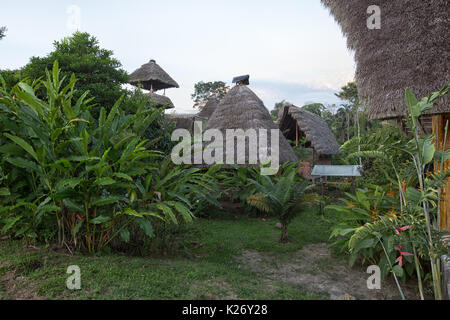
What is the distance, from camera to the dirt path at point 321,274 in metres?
2.74

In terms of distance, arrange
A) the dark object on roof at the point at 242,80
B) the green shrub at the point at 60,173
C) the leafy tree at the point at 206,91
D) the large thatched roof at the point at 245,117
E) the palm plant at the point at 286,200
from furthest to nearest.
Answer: the leafy tree at the point at 206,91
the dark object on roof at the point at 242,80
the large thatched roof at the point at 245,117
the palm plant at the point at 286,200
the green shrub at the point at 60,173

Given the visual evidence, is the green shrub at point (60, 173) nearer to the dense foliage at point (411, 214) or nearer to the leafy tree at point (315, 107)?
the dense foliage at point (411, 214)

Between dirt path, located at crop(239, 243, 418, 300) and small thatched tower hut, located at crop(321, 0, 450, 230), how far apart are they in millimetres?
1513

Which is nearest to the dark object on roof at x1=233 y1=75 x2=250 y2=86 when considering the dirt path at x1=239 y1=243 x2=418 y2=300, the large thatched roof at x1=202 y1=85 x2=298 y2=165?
the large thatched roof at x1=202 y1=85 x2=298 y2=165

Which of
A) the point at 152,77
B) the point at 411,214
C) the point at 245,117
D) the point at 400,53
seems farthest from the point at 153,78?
the point at 411,214

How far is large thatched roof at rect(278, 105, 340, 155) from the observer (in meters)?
11.3

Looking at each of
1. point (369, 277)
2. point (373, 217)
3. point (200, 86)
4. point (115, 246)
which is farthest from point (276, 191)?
point (200, 86)

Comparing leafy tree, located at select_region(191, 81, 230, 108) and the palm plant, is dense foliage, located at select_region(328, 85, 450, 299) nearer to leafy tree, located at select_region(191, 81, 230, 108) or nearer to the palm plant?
the palm plant

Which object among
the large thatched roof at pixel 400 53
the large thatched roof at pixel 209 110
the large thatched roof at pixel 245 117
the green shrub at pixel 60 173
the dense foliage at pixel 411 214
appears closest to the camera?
the dense foliage at pixel 411 214

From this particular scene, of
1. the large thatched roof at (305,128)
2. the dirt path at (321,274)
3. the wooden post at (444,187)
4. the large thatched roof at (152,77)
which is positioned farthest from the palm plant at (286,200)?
the large thatched roof at (152,77)

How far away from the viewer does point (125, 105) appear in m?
5.54

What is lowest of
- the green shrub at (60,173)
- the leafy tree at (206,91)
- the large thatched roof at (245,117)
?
the green shrub at (60,173)

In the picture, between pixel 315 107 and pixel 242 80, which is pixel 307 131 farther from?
pixel 315 107
